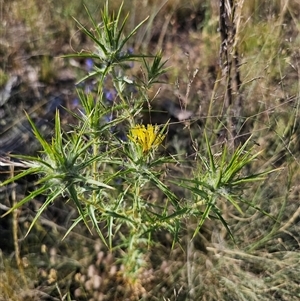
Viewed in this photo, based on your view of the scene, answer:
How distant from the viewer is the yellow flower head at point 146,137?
3.40ft

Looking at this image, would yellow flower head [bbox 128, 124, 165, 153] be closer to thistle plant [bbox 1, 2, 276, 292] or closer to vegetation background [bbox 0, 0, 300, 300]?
thistle plant [bbox 1, 2, 276, 292]

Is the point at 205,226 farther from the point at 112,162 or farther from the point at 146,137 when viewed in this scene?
the point at 146,137

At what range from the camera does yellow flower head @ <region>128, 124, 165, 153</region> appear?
1037mm

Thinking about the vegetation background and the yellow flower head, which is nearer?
the yellow flower head

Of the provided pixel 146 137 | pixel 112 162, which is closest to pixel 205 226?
pixel 112 162

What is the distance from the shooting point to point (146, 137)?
1049 mm

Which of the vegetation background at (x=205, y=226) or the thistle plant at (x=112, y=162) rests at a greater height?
the thistle plant at (x=112, y=162)

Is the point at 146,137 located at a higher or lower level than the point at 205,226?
higher

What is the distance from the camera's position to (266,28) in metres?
2.18

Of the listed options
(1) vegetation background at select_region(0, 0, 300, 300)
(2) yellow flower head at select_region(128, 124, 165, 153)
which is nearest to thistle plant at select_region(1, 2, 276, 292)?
(2) yellow flower head at select_region(128, 124, 165, 153)

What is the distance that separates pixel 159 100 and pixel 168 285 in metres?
0.91

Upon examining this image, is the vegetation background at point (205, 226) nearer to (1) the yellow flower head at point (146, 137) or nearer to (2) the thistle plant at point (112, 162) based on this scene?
(2) the thistle plant at point (112, 162)

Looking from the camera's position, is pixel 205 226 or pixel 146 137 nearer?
pixel 146 137

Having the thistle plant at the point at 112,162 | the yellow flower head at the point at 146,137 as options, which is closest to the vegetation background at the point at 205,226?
the thistle plant at the point at 112,162
